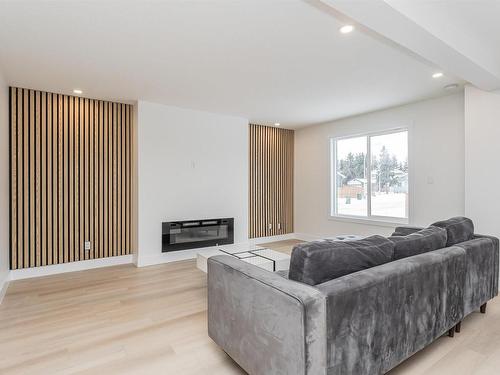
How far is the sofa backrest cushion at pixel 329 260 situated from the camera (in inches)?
63.0

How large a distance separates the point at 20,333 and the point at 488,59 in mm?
4910

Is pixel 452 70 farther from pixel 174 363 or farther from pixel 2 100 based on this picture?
pixel 2 100

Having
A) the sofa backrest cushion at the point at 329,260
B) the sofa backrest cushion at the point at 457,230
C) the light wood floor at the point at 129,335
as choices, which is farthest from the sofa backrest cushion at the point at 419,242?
the light wood floor at the point at 129,335

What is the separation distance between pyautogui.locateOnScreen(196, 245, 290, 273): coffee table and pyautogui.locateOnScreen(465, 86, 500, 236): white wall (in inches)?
93.8

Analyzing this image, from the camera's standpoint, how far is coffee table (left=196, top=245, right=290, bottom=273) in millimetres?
3092

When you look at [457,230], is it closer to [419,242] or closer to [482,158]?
[419,242]

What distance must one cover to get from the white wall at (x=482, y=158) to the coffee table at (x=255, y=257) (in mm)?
2384

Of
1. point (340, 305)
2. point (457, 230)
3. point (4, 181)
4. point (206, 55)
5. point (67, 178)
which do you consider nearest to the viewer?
point (340, 305)

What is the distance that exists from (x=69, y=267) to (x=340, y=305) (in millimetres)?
4138

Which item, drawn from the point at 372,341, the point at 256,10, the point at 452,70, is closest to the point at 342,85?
the point at 452,70

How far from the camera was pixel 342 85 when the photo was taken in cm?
379

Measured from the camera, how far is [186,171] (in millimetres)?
4949

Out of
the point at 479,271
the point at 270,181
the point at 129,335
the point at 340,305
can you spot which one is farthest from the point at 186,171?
the point at 479,271

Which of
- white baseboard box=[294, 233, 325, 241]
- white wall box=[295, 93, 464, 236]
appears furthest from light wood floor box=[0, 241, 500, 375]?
white baseboard box=[294, 233, 325, 241]
